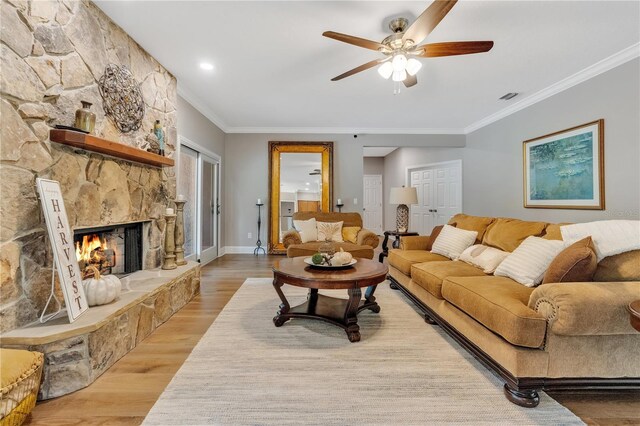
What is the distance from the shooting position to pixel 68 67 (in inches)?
80.1

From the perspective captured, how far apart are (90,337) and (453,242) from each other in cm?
316

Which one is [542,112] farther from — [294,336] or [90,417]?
[90,417]

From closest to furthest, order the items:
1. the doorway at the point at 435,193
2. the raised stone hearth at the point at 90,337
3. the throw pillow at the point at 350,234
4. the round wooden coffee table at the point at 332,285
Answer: the raised stone hearth at the point at 90,337 → the round wooden coffee table at the point at 332,285 → the throw pillow at the point at 350,234 → the doorway at the point at 435,193

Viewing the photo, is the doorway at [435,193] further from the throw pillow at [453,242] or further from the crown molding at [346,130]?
the throw pillow at [453,242]

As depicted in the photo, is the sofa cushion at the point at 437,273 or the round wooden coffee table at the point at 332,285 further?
the sofa cushion at the point at 437,273

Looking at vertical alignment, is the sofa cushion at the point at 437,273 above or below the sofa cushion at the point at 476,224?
below

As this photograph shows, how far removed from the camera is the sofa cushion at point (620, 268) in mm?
1674

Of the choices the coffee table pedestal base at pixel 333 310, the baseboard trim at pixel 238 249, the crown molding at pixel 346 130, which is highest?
the crown molding at pixel 346 130

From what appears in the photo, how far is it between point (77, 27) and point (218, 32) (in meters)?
1.03

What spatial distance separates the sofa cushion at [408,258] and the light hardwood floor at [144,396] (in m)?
1.52

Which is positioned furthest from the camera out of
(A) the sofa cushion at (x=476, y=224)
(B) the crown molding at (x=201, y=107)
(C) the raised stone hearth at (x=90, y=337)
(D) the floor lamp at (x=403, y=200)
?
(D) the floor lamp at (x=403, y=200)

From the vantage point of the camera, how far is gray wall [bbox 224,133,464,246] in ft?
19.4

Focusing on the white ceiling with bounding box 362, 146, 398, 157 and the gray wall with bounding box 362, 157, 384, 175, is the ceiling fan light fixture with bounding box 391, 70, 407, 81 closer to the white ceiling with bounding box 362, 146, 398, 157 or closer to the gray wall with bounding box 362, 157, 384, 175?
the white ceiling with bounding box 362, 146, 398, 157

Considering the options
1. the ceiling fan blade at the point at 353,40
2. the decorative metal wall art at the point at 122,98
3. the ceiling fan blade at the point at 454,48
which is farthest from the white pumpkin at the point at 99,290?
the ceiling fan blade at the point at 454,48
